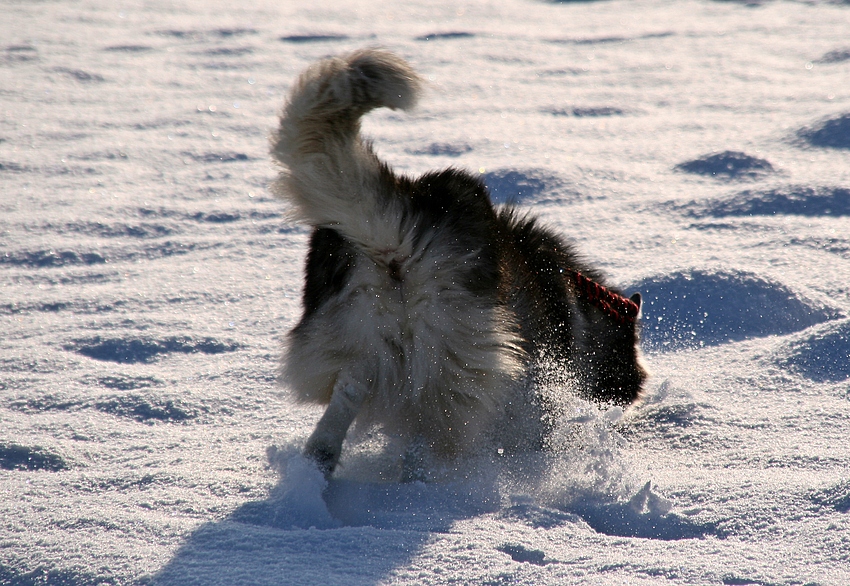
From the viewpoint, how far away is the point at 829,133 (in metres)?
5.54

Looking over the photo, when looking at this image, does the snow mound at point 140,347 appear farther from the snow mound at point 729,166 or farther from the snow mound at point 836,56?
the snow mound at point 836,56

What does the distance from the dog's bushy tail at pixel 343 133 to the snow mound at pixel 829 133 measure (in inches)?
174

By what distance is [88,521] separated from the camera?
6.09ft

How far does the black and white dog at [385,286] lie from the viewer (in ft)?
6.41

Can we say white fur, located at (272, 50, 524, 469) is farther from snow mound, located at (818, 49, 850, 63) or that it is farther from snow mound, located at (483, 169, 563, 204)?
snow mound, located at (818, 49, 850, 63)

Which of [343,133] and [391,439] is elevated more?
[343,133]

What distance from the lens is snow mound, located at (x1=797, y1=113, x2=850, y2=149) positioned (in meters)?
5.42

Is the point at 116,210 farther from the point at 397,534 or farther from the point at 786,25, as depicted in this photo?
the point at 786,25

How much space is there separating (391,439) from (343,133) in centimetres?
88

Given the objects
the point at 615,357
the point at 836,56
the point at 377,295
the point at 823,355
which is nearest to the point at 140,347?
the point at 377,295

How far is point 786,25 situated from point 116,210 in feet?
24.7

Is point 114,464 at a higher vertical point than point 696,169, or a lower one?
lower

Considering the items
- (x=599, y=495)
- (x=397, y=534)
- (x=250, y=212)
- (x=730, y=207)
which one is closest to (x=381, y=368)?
(x=397, y=534)

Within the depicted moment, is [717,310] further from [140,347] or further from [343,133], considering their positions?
[140,347]
